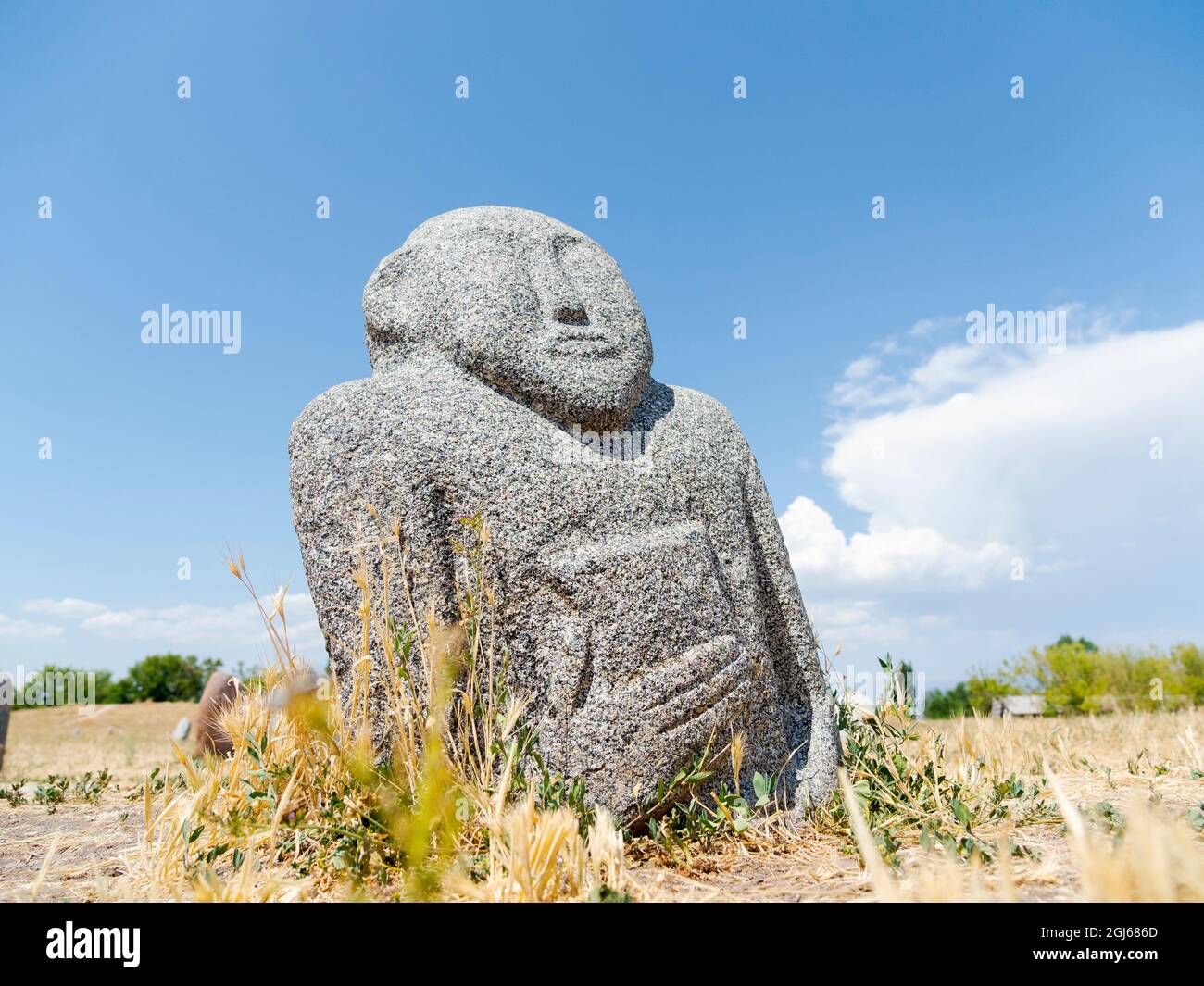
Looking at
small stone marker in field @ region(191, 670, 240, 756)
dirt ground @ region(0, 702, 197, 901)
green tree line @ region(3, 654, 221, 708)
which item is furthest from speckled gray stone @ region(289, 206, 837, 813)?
green tree line @ region(3, 654, 221, 708)

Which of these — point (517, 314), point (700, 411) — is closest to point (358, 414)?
point (517, 314)

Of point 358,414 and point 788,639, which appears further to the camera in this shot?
point 788,639

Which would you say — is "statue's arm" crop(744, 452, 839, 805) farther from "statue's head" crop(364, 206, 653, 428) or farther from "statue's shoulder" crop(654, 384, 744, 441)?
"statue's head" crop(364, 206, 653, 428)

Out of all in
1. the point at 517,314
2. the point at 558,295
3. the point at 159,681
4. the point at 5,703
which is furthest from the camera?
the point at 159,681

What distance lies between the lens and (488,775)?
3.02 metres

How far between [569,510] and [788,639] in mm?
1346

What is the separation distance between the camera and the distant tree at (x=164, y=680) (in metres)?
27.4

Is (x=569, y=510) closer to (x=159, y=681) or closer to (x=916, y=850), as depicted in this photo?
(x=916, y=850)

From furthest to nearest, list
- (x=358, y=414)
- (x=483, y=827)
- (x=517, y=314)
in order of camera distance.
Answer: (x=517, y=314) < (x=358, y=414) < (x=483, y=827)

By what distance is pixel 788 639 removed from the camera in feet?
13.3

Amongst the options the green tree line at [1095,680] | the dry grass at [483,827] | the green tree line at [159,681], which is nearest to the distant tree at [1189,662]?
the green tree line at [1095,680]

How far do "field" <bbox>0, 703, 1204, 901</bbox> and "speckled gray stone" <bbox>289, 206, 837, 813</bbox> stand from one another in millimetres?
380
